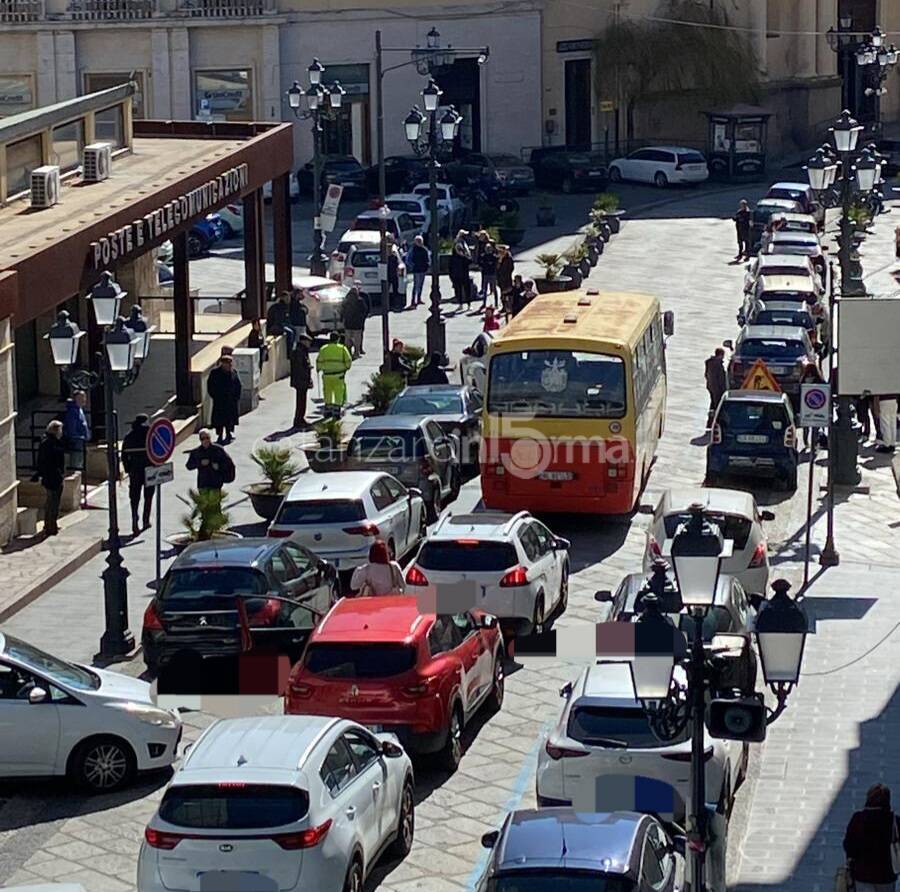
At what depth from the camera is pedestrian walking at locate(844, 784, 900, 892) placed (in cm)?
1552

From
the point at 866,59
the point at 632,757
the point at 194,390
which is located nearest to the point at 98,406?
the point at 194,390

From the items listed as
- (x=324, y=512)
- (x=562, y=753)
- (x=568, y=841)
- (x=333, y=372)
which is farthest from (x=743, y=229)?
(x=568, y=841)

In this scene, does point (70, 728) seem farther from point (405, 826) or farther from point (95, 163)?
point (95, 163)

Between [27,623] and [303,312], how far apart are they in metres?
16.5

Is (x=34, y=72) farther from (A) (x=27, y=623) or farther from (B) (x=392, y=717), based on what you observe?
(B) (x=392, y=717)

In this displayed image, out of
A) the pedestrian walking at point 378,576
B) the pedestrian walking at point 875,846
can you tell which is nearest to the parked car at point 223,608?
the pedestrian walking at point 378,576

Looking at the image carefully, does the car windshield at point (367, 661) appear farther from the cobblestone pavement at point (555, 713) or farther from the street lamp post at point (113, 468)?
the street lamp post at point (113, 468)

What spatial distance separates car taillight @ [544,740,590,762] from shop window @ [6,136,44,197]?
61.1 ft

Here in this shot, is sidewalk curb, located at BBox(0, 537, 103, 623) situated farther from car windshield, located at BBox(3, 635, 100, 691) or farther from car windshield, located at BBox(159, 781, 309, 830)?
car windshield, located at BBox(159, 781, 309, 830)

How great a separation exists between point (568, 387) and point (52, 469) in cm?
662

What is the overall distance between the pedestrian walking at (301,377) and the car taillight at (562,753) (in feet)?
60.0

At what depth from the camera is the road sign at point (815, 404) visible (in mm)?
27750

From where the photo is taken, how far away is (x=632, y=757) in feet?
58.0

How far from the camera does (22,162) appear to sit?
114 ft
